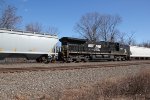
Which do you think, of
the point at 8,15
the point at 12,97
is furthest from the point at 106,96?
the point at 8,15

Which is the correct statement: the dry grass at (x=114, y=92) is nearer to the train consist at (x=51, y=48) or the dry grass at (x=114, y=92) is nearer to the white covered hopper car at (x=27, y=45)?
the white covered hopper car at (x=27, y=45)

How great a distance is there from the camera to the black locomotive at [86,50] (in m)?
31.1

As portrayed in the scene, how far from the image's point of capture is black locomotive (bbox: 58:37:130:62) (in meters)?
31.1

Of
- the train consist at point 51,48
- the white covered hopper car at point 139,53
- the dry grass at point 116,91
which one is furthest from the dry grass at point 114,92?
the white covered hopper car at point 139,53

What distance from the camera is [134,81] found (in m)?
12.0

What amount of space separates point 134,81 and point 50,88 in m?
3.88

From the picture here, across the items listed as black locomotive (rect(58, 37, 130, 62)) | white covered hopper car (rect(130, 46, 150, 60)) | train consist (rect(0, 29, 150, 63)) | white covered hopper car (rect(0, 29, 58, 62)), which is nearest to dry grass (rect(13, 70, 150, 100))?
white covered hopper car (rect(0, 29, 58, 62))

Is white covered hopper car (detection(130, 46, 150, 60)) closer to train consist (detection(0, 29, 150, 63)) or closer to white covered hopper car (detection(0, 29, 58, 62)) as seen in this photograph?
train consist (detection(0, 29, 150, 63))

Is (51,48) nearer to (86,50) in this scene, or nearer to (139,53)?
(86,50)

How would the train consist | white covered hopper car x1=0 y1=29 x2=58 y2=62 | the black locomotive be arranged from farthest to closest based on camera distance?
the black locomotive
the train consist
white covered hopper car x1=0 y1=29 x2=58 y2=62

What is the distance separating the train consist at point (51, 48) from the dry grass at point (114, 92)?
13807mm

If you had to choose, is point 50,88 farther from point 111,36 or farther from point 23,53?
point 111,36

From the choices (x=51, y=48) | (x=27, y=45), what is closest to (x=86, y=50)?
(x=51, y=48)

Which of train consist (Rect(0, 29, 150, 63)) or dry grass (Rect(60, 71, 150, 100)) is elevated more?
train consist (Rect(0, 29, 150, 63))
